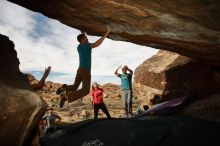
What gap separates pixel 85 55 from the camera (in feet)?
26.6

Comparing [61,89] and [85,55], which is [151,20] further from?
[61,89]

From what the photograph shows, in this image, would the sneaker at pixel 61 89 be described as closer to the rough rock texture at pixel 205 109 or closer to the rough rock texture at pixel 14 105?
the rough rock texture at pixel 14 105

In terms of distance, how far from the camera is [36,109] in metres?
7.32

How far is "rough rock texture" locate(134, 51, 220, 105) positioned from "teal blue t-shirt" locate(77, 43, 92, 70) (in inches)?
197

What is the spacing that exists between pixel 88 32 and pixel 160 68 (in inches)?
312

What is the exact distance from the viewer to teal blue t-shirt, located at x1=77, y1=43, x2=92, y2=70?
805 cm

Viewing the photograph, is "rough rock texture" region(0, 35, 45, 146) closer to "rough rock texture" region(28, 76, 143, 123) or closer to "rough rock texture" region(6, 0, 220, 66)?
"rough rock texture" region(6, 0, 220, 66)

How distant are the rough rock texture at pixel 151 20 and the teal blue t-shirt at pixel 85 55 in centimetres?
86

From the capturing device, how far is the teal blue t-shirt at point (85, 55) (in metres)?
8.05

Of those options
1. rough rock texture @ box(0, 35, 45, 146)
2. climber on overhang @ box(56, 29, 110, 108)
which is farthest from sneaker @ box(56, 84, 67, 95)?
rough rock texture @ box(0, 35, 45, 146)

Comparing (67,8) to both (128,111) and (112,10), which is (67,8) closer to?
(112,10)

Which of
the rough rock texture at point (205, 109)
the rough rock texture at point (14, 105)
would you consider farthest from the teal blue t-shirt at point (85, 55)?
the rough rock texture at point (205, 109)

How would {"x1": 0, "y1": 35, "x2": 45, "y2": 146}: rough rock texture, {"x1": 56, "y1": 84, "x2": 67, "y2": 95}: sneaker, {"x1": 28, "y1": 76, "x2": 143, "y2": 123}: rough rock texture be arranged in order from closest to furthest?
{"x1": 0, "y1": 35, "x2": 45, "y2": 146}: rough rock texture → {"x1": 56, "y1": 84, "x2": 67, "y2": 95}: sneaker → {"x1": 28, "y1": 76, "x2": 143, "y2": 123}: rough rock texture

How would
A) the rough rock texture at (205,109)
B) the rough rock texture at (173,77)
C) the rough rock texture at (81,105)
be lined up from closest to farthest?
A: the rough rock texture at (205,109) < the rough rock texture at (173,77) < the rough rock texture at (81,105)
